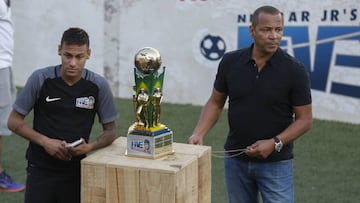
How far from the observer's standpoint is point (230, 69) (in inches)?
164

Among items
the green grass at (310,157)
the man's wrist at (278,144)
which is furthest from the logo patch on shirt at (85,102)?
the green grass at (310,157)

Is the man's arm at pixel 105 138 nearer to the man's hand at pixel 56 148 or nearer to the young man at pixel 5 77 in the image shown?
the man's hand at pixel 56 148

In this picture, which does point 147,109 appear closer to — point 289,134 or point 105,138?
point 105,138

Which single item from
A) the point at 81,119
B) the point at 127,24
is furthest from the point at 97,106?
the point at 127,24

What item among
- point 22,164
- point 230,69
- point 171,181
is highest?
point 230,69

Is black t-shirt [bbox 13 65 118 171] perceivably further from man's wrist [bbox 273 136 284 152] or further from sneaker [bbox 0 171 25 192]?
sneaker [bbox 0 171 25 192]

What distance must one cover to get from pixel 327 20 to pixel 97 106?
17.4ft

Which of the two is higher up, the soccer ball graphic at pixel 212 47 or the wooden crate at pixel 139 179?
the wooden crate at pixel 139 179

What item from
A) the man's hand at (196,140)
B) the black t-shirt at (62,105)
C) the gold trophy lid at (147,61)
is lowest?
the man's hand at (196,140)

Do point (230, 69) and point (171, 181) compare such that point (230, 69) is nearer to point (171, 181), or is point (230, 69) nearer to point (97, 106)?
→ point (97, 106)

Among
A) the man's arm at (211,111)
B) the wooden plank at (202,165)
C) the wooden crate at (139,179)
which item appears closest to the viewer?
the wooden crate at (139,179)

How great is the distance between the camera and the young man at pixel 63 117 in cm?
385

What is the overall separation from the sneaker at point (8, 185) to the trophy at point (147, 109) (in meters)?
2.83

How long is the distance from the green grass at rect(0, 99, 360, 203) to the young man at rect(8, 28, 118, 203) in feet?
6.80
